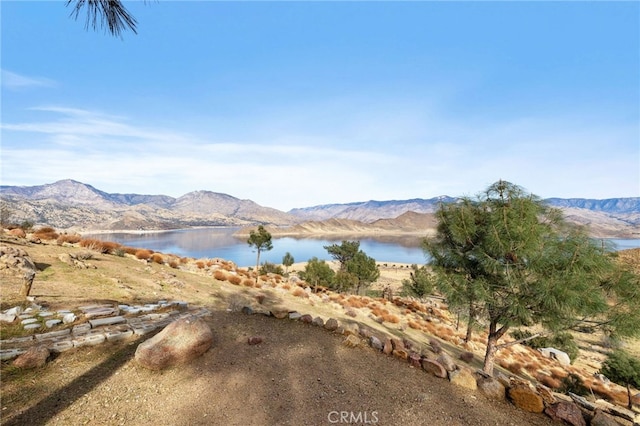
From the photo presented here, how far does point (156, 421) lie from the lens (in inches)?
197

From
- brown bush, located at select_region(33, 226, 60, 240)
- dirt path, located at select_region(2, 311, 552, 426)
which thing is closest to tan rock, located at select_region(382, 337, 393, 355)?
dirt path, located at select_region(2, 311, 552, 426)

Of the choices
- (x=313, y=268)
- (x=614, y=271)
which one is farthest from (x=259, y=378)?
(x=313, y=268)

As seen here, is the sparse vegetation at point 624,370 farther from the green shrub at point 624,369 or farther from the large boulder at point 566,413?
the large boulder at point 566,413

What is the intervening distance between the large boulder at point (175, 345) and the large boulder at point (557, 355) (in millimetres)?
28269

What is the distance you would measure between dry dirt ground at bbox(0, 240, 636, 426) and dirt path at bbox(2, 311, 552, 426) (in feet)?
0.07

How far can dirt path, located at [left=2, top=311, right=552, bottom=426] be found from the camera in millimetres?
5105

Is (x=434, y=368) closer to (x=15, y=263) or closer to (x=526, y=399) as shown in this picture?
(x=526, y=399)

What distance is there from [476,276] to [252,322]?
7988mm

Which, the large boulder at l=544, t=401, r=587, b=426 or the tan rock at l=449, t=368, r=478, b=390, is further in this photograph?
the tan rock at l=449, t=368, r=478, b=390

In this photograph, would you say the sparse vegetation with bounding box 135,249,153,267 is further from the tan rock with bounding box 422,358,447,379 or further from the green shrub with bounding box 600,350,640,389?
the green shrub with bounding box 600,350,640,389

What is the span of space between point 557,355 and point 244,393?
2910cm

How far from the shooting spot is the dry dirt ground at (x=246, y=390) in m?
5.12
